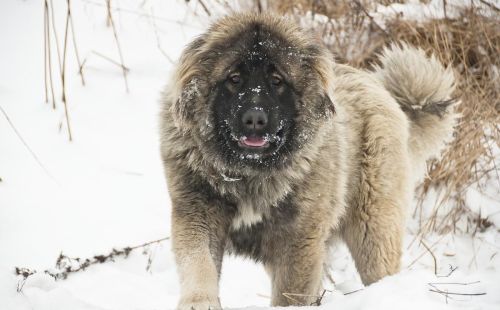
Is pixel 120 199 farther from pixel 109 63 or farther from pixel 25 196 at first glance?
pixel 109 63

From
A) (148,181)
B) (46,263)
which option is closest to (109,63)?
(148,181)

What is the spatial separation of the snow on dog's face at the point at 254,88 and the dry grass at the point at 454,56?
2.61 m

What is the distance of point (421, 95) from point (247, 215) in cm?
181

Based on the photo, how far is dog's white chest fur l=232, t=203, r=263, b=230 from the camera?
11.1 feet

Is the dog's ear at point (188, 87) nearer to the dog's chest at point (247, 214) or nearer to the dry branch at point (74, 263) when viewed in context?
the dog's chest at point (247, 214)

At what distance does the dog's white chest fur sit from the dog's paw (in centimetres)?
60

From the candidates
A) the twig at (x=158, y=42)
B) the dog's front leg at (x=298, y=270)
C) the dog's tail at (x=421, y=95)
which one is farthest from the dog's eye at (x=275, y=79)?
the twig at (x=158, y=42)

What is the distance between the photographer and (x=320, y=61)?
11.5 feet

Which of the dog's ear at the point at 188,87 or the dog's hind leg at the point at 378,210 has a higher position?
the dog's ear at the point at 188,87

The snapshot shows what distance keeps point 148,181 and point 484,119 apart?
3.18m

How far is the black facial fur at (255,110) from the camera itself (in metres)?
3.15

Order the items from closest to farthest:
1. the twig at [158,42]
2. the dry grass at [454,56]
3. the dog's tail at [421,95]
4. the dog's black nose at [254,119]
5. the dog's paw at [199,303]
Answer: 1. the dog's paw at [199,303]
2. the dog's black nose at [254,119]
3. the dog's tail at [421,95]
4. the dry grass at [454,56]
5. the twig at [158,42]

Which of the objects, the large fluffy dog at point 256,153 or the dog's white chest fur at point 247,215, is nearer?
the large fluffy dog at point 256,153

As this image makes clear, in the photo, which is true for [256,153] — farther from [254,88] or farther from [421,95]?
[421,95]
